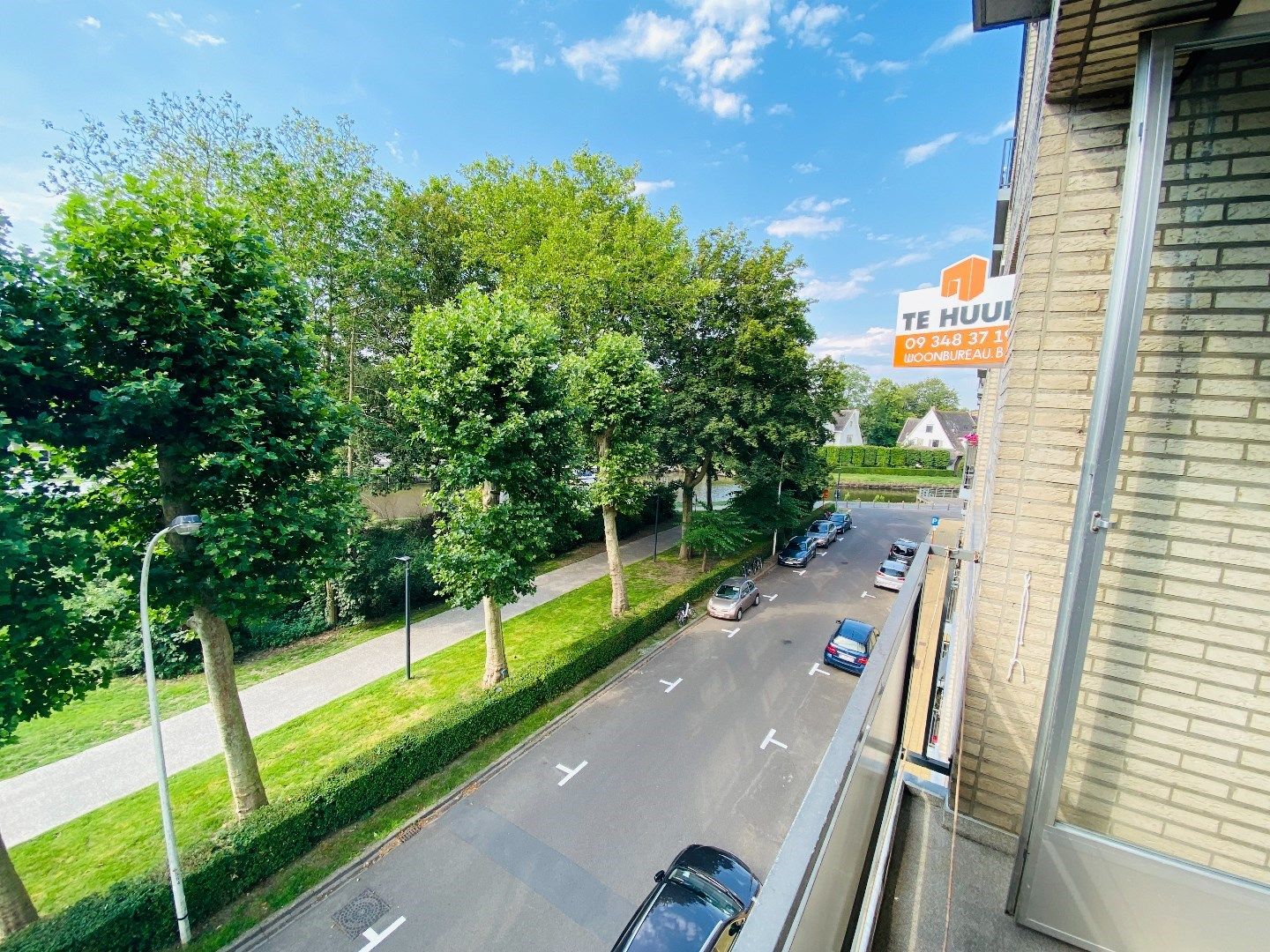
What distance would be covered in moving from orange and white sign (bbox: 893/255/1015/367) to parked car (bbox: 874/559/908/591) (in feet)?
58.6

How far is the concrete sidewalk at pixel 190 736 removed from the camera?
953 centimetres

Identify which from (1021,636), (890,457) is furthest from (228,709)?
(890,457)

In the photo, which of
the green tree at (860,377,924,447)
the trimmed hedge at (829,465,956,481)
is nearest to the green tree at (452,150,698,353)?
the trimmed hedge at (829,465,956,481)

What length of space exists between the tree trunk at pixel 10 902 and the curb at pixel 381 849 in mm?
2363

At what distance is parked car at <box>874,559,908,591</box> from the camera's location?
71.2 ft

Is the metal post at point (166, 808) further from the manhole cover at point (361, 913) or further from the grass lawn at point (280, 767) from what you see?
the manhole cover at point (361, 913)

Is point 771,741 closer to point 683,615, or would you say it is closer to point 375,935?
point 683,615

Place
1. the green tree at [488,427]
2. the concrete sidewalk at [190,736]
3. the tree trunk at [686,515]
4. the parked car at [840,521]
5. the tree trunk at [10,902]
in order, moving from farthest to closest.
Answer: the parked car at [840,521] → the tree trunk at [686,515] → the green tree at [488,427] → the concrete sidewalk at [190,736] → the tree trunk at [10,902]

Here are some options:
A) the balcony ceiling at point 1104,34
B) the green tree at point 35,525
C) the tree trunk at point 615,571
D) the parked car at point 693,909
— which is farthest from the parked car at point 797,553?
the balcony ceiling at point 1104,34

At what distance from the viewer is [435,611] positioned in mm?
18719

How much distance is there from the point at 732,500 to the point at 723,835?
16.9 m

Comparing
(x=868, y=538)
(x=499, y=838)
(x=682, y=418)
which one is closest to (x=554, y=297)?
(x=682, y=418)

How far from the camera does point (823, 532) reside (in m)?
29.1

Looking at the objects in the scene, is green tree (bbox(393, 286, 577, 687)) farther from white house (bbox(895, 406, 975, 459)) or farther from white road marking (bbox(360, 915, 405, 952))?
white house (bbox(895, 406, 975, 459))
